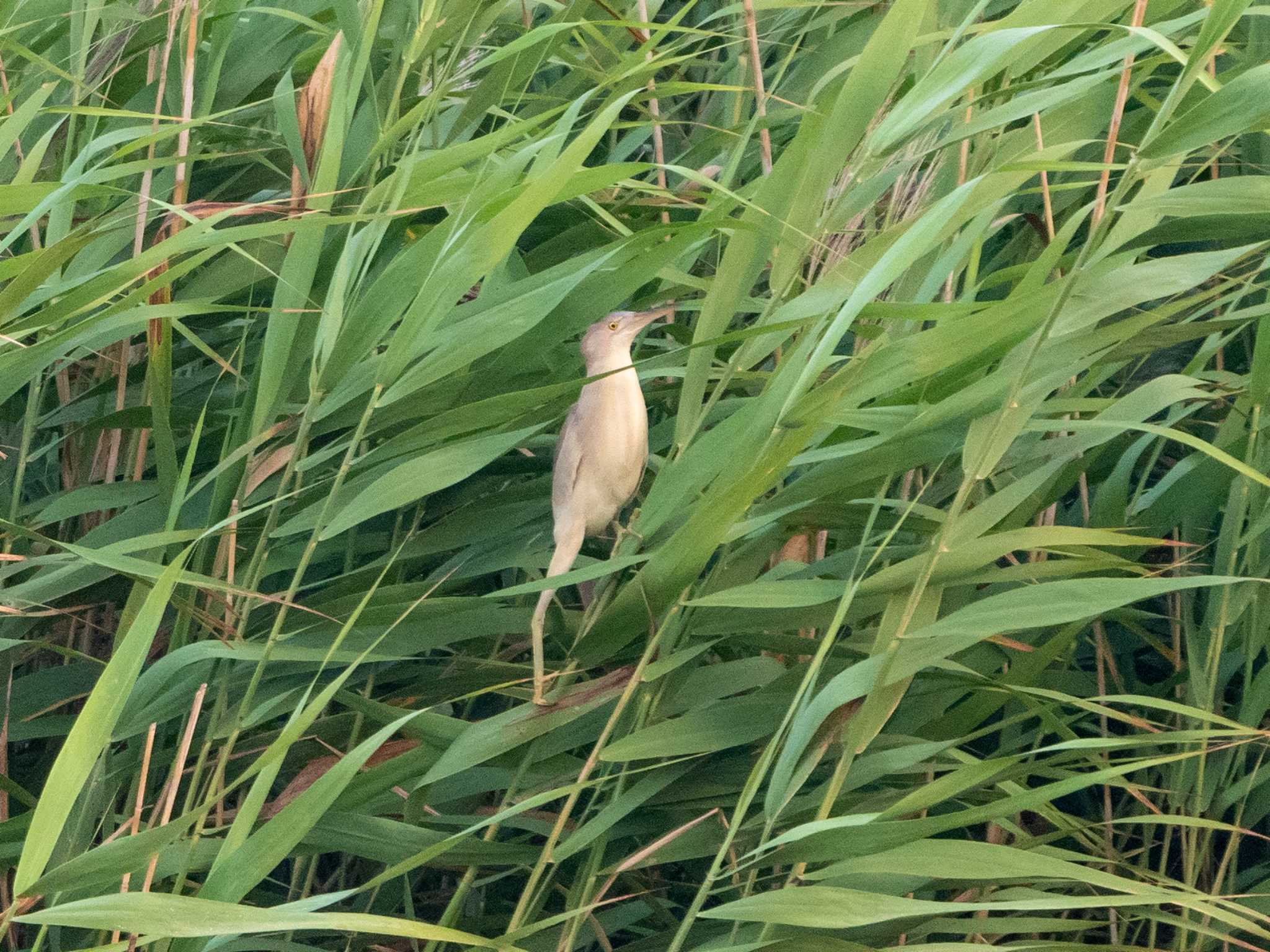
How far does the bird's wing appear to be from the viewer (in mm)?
1129

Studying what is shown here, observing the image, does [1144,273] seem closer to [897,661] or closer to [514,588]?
[897,661]

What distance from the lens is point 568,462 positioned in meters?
1.14

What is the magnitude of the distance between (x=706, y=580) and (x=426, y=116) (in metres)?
0.47

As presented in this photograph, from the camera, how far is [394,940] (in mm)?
1258

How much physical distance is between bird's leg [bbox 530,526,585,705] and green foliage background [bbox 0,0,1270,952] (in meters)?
0.03

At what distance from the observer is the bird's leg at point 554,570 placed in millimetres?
1048

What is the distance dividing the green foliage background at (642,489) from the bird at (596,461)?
58 mm

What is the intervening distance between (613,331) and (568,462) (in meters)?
0.16

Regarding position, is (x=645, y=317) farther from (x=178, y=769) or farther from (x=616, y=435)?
(x=178, y=769)

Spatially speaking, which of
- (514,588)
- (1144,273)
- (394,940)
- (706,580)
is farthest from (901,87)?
(394,940)

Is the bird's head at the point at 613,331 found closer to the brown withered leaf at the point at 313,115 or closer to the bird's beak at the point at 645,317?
the bird's beak at the point at 645,317

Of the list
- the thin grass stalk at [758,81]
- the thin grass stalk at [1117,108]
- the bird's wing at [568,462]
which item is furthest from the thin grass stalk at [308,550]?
the thin grass stalk at [1117,108]

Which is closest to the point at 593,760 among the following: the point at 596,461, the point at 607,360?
the point at 596,461

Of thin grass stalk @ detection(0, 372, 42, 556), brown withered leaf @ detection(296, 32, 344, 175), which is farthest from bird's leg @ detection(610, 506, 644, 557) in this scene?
thin grass stalk @ detection(0, 372, 42, 556)
